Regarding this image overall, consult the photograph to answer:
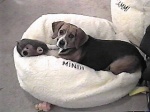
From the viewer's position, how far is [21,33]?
2.34m

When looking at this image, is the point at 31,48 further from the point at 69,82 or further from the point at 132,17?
the point at 132,17

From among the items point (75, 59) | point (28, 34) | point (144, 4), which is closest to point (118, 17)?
point (144, 4)

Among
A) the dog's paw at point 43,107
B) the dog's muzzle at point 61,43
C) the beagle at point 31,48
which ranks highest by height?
the dog's muzzle at point 61,43

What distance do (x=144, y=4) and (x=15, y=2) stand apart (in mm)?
1407

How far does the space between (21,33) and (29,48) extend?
0.57 m

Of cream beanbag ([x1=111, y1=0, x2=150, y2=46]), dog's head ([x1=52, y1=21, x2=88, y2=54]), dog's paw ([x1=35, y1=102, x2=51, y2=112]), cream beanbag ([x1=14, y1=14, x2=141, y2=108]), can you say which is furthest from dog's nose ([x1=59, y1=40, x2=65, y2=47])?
cream beanbag ([x1=111, y1=0, x2=150, y2=46])

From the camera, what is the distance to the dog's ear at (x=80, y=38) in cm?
176

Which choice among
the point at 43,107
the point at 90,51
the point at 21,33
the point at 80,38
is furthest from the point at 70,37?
the point at 21,33

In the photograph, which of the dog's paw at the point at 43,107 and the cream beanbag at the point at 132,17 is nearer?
the dog's paw at the point at 43,107

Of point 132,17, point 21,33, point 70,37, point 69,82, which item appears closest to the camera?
point 69,82

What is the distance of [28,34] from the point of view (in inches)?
77.9

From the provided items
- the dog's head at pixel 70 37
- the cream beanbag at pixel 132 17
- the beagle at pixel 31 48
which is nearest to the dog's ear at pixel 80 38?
the dog's head at pixel 70 37

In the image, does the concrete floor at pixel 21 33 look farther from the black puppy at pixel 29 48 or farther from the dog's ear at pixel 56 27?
the dog's ear at pixel 56 27

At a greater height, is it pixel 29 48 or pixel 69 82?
pixel 29 48
